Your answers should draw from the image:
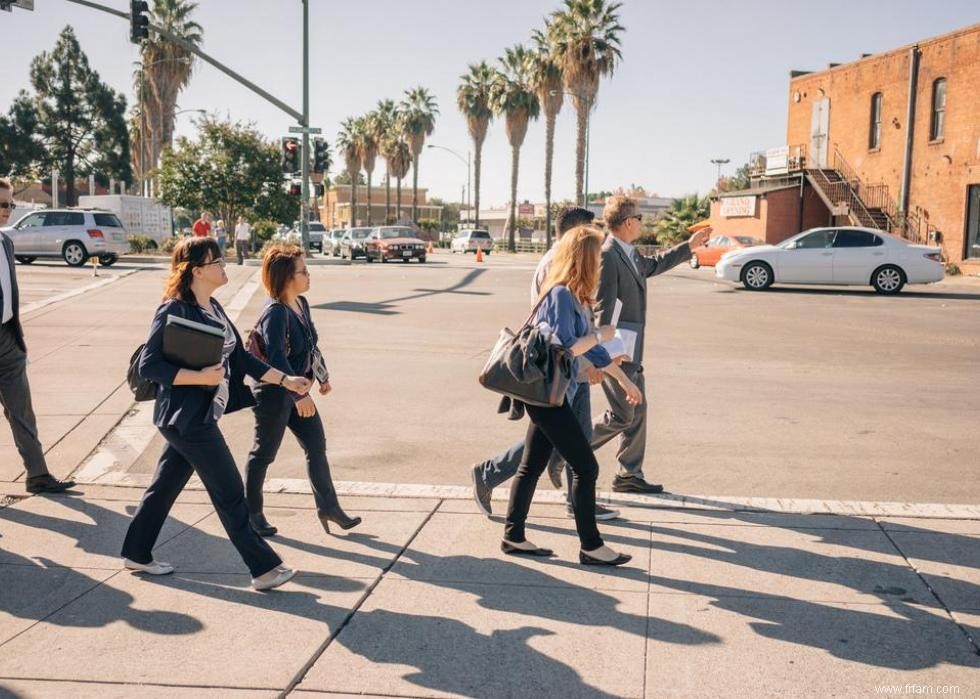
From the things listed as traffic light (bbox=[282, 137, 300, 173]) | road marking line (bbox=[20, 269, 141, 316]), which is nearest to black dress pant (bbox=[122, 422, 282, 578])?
road marking line (bbox=[20, 269, 141, 316])


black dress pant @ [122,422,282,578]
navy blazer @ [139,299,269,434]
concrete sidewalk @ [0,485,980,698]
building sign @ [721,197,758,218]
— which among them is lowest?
concrete sidewalk @ [0,485,980,698]

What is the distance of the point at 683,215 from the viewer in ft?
153

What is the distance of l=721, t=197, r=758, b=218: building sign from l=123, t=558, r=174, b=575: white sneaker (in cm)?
3709

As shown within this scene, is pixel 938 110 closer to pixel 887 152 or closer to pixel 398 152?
pixel 887 152

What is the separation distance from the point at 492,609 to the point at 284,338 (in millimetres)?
1737

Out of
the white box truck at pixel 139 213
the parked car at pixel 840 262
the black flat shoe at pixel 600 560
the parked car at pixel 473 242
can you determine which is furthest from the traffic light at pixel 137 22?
the parked car at pixel 473 242

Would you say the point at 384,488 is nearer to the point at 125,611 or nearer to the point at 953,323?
the point at 125,611

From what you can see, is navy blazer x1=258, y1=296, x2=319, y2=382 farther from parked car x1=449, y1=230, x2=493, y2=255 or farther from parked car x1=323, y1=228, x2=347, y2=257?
parked car x1=449, y1=230, x2=493, y2=255

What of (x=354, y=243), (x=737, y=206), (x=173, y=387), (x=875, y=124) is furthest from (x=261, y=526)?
(x=737, y=206)

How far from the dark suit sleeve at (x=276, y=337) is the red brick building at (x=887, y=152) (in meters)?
29.5

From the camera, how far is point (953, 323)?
50.7ft

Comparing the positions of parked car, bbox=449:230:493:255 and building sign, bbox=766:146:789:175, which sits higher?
building sign, bbox=766:146:789:175

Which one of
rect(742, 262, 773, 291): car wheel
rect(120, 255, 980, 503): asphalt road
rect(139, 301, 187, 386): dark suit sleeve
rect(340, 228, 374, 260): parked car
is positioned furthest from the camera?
rect(340, 228, 374, 260): parked car

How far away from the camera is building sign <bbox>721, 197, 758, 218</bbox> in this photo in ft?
129
